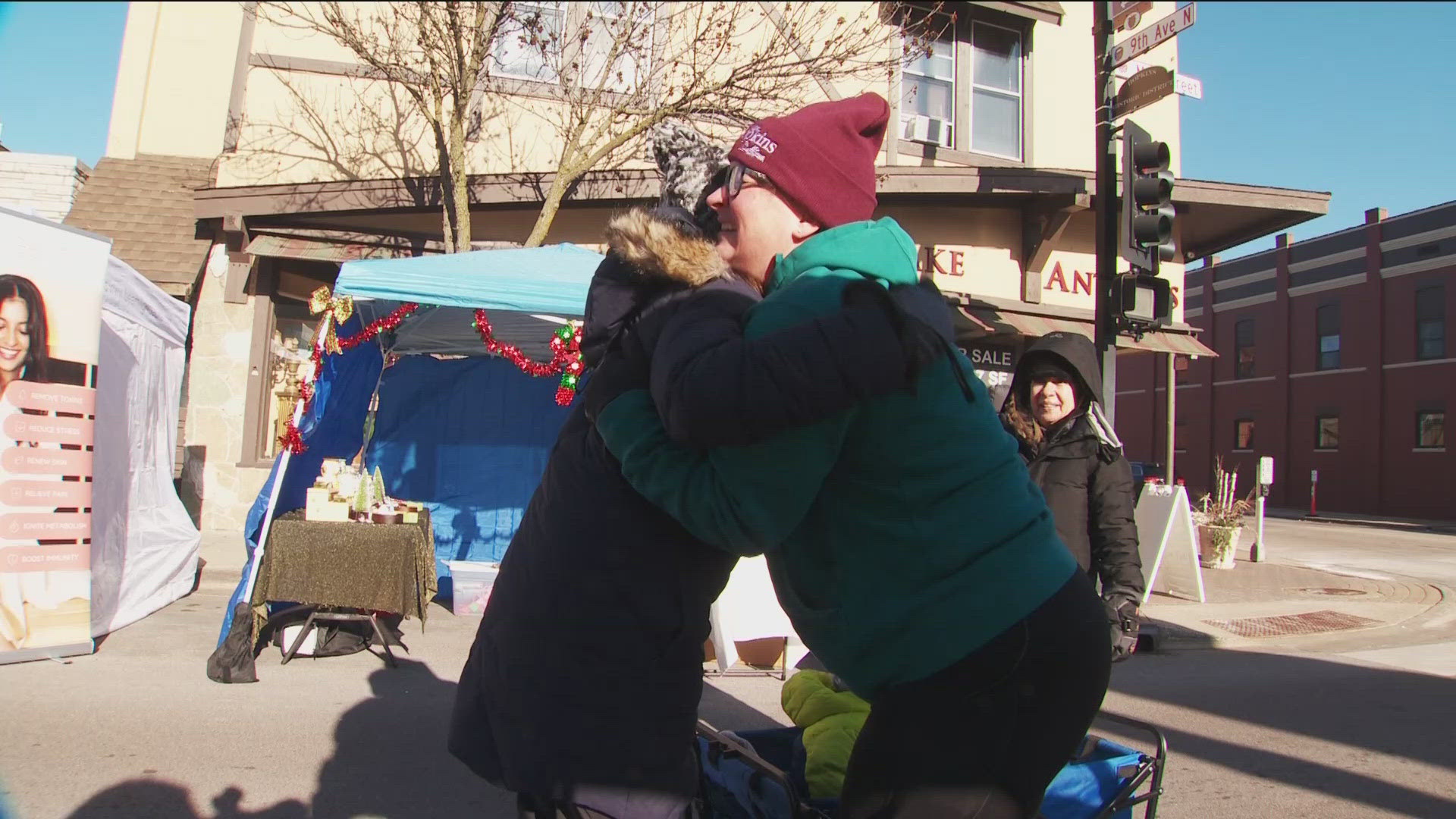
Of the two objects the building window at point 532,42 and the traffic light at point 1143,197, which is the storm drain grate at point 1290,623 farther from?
the building window at point 532,42

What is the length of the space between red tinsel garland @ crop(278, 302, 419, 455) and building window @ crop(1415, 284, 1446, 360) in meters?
31.1

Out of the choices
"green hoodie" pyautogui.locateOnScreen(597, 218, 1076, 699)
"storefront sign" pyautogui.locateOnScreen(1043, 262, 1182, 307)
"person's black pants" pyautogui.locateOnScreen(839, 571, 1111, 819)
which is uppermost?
"storefront sign" pyautogui.locateOnScreen(1043, 262, 1182, 307)

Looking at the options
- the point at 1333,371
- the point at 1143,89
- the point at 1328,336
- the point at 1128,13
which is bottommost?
the point at 1143,89

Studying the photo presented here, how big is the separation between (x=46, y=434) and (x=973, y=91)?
11679 mm

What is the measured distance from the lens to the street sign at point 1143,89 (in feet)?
21.3

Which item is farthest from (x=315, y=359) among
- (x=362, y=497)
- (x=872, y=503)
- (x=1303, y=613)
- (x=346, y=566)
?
(x=1303, y=613)

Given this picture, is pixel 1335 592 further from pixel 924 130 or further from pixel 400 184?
pixel 400 184

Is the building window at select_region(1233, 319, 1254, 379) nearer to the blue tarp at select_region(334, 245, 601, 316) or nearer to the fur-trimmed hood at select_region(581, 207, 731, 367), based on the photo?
the blue tarp at select_region(334, 245, 601, 316)

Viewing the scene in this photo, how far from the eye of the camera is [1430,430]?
28312 mm

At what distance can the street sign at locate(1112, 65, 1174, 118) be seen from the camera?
6.50 metres

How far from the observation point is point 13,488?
5.48 metres

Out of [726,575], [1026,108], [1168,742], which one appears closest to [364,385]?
[1168,742]

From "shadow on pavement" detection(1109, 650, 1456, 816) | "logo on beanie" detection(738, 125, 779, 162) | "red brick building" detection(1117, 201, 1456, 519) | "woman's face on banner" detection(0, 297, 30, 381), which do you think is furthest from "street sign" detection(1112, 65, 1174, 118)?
"red brick building" detection(1117, 201, 1456, 519)

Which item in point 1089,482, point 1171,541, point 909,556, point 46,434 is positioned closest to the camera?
point 909,556
